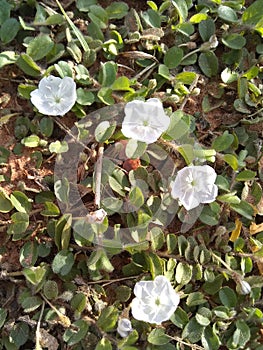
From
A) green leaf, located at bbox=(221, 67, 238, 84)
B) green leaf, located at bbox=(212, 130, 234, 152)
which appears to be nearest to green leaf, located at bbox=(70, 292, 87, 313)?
green leaf, located at bbox=(212, 130, 234, 152)

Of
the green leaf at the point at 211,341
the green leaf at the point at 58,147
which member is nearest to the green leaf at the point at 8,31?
the green leaf at the point at 58,147

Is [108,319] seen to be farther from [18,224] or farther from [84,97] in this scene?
[84,97]

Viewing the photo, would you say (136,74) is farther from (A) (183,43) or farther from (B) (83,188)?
(B) (83,188)

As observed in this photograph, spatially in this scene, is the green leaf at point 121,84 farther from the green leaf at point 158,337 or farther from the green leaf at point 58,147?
the green leaf at point 158,337

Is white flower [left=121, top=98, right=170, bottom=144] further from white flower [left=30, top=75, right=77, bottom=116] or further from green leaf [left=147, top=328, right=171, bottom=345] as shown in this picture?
green leaf [left=147, top=328, right=171, bottom=345]

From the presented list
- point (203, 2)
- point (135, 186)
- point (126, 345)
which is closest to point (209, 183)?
point (135, 186)

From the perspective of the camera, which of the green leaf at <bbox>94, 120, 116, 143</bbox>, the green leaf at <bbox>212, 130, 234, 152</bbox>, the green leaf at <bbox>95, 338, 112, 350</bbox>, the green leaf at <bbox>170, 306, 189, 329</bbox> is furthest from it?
the green leaf at <bbox>212, 130, 234, 152</bbox>

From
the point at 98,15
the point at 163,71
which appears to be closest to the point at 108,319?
the point at 163,71
